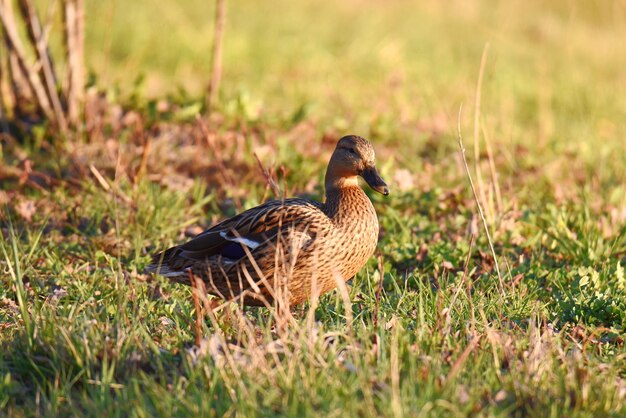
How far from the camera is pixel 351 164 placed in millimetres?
4430

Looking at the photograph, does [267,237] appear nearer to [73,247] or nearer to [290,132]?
[73,247]

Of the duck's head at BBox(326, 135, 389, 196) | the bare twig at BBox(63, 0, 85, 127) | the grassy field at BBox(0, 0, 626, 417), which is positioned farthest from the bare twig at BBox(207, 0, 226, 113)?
the duck's head at BBox(326, 135, 389, 196)

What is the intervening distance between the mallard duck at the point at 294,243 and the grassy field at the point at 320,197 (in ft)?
0.54

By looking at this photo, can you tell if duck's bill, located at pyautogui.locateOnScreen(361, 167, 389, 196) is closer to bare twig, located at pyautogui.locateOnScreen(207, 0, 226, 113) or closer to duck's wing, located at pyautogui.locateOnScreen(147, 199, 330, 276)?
duck's wing, located at pyautogui.locateOnScreen(147, 199, 330, 276)

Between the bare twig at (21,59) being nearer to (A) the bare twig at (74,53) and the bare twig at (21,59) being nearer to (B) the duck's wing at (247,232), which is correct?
(A) the bare twig at (74,53)

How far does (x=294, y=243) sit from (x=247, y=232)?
1.29 feet

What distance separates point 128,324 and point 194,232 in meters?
1.79

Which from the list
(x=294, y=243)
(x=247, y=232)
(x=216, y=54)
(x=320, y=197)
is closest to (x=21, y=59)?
(x=216, y=54)

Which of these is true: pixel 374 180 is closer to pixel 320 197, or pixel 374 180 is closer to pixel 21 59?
pixel 320 197

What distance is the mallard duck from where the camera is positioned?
4.03 meters

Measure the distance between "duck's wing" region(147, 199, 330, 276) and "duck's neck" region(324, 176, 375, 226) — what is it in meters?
0.06

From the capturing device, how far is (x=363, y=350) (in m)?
3.31

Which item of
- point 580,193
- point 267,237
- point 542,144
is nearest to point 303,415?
point 267,237

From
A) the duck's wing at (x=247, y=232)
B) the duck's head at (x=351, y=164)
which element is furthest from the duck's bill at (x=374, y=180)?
the duck's wing at (x=247, y=232)
